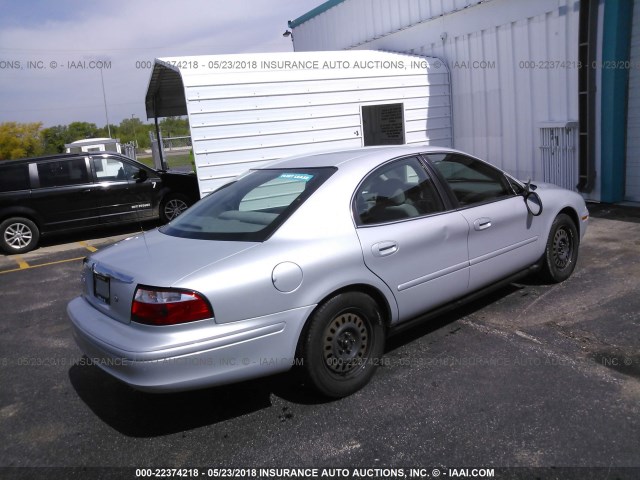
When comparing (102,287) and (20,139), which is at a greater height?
(20,139)

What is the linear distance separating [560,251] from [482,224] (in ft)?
4.78

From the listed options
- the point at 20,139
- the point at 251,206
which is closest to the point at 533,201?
the point at 251,206

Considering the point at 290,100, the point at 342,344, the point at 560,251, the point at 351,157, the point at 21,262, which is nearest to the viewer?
the point at 342,344

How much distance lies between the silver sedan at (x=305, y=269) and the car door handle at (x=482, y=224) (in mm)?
11

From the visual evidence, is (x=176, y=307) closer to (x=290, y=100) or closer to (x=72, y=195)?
(x=290, y=100)

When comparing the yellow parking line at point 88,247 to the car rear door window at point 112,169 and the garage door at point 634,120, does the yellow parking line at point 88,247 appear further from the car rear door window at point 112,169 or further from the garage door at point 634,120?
the garage door at point 634,120

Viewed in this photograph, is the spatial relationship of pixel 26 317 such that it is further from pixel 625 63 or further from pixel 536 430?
pixel 625 63

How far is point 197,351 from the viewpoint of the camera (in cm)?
277

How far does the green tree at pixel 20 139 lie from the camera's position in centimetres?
3912

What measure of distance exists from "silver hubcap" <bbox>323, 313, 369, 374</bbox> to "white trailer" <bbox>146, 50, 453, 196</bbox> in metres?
4.69

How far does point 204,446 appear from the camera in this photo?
9.79 ft

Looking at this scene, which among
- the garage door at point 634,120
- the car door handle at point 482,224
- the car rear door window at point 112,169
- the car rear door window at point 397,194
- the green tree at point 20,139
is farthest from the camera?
the green tree at point 20,139

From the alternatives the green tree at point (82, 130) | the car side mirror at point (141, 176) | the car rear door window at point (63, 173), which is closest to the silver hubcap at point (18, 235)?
the car rear door window at point (63, 173)

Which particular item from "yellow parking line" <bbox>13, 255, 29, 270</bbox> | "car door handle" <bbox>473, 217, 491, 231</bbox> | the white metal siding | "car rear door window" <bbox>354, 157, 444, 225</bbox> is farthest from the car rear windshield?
the white metal siding
